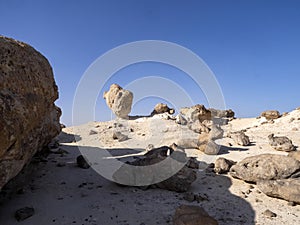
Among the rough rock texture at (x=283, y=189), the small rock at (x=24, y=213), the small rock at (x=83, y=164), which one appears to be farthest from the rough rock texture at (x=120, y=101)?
the small rock at (x=24, y=213)

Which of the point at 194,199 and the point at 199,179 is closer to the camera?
the point at 194,199

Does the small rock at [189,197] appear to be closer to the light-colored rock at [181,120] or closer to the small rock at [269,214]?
the small rock at [269,214]

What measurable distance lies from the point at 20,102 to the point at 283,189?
5.45 m

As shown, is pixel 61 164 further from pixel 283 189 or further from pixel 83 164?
pixel 283 189

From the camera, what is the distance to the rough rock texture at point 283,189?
14.9 ft

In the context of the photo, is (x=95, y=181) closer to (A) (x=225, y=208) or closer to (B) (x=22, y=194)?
(B) (x=22, y=194)

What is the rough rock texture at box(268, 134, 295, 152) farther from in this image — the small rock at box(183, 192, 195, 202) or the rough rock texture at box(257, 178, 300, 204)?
the small rock at box(183, 192, 195, 202)

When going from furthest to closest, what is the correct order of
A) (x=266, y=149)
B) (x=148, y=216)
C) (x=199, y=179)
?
(x=266, y=149) → (x=199, y=179) → (x=148, y=216)

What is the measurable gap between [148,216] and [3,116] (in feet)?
9.60

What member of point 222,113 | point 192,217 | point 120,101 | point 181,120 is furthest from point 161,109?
point 192,217

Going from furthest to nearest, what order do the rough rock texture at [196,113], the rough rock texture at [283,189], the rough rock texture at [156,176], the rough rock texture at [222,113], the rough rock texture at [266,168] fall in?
the rough rock texture at [222,113], the rough rock texture at [196,113], the rough rock texture at [266,168], the rough rock texture at [156,176], the rough rock texture at [283,189]

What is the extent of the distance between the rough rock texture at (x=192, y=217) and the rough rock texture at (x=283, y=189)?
6.96 ft

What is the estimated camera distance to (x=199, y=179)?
609 cm

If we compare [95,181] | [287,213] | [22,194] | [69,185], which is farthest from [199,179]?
[22,194]
